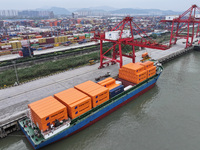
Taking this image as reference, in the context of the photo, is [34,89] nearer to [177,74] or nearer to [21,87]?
[21,87]

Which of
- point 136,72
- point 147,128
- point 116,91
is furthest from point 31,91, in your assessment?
point 147,128

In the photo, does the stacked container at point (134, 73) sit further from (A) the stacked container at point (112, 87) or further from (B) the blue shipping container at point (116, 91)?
(B) the blue shipping container at point (116, 91)

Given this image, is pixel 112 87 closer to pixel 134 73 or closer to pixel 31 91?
pixel 134 73

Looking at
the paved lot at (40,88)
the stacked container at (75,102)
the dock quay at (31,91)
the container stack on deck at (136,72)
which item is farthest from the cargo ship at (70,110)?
the paved lot at (40,88)

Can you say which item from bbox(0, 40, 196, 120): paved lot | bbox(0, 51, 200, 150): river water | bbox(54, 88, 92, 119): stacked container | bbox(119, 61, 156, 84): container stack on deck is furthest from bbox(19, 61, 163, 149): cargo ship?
bbox(0, 40, 196, 120): paved lot

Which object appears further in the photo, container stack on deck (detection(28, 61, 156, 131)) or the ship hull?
the ship hull

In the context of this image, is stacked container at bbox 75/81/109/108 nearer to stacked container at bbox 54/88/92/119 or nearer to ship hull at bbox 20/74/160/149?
stacked container at bbox 54/88/92/119

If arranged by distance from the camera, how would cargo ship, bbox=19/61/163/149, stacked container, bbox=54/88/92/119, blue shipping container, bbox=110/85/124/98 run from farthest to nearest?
1. blue shipping container, bbox=110/85/124/98
2. stacked container, bbox=54/88/92/119
3. cargo ship, bbox=19/61/163/149
